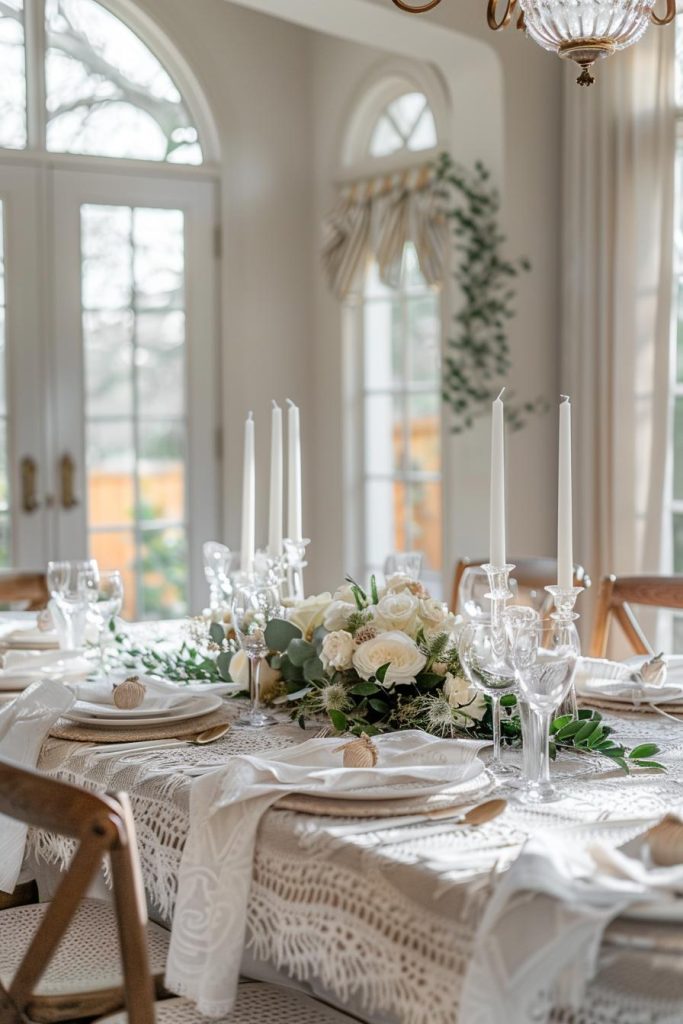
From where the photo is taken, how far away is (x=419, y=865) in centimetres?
126

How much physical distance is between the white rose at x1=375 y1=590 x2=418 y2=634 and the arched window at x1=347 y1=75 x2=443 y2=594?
9.53 ft

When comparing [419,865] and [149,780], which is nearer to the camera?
[419,865]

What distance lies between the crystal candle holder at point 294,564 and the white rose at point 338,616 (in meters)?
0.37

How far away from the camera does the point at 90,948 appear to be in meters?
1.71

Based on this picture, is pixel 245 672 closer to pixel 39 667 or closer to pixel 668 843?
pixel 39 667

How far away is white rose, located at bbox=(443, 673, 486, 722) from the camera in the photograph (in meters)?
1.76

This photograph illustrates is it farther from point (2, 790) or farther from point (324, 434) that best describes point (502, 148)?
point (2, 790)

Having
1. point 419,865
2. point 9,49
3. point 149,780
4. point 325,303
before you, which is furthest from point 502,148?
point 419,865

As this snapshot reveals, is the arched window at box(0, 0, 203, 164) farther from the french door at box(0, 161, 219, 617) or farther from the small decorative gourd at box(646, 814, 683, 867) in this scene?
the small decorative gourd at box(646, 814, 683, 867)

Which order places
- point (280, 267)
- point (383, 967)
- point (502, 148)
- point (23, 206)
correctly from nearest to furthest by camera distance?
point (383, 967)
point (502, 148)
point (23, 206)
point (280, 267)

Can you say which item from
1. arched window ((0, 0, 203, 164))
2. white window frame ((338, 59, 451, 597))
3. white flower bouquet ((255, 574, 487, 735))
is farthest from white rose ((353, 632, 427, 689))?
arched window ((0, 0, 203, 164))

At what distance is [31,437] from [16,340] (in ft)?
1.16

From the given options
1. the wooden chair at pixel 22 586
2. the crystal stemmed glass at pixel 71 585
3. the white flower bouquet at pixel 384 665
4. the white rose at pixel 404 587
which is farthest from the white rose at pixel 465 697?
the wooden chair at pixel 22 586

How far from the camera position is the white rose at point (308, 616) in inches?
80.2
